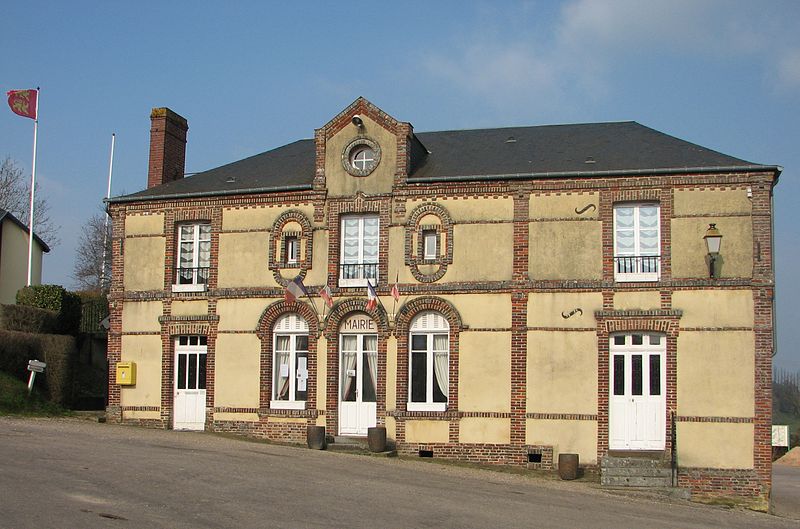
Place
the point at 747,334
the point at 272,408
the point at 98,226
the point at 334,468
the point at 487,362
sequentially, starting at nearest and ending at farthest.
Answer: the point at 334,468 → the point at 747,334 → the point at 487,362 → the point at 272,408 → the point at 98,226

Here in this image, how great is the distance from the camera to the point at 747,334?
1966cm

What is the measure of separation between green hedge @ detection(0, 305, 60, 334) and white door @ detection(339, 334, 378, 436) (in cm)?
940

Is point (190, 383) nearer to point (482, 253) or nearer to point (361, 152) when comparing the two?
point (361, 152)

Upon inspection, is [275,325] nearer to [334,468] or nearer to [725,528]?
[334,468]

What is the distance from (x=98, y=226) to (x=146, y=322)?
35.8 meters

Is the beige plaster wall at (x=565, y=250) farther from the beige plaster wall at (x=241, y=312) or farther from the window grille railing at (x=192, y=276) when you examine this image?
the window grille railing at (x=192, y=276)

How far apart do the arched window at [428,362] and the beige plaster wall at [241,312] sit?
3458 mm

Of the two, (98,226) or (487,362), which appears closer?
(487,362)

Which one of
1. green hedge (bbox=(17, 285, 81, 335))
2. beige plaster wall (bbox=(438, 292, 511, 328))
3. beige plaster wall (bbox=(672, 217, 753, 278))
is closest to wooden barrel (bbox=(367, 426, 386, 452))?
beige plaster wall (bbox=(438, 292, 511, 328))

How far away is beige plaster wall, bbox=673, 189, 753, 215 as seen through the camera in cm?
2005

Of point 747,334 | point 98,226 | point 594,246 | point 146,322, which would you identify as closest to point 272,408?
point 146,322

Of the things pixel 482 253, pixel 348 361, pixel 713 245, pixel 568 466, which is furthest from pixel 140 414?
pixel 713 245

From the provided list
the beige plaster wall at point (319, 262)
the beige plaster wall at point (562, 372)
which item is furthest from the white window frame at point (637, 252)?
the beige plaster wall at point (319, 262)

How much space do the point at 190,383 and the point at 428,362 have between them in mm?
5959
